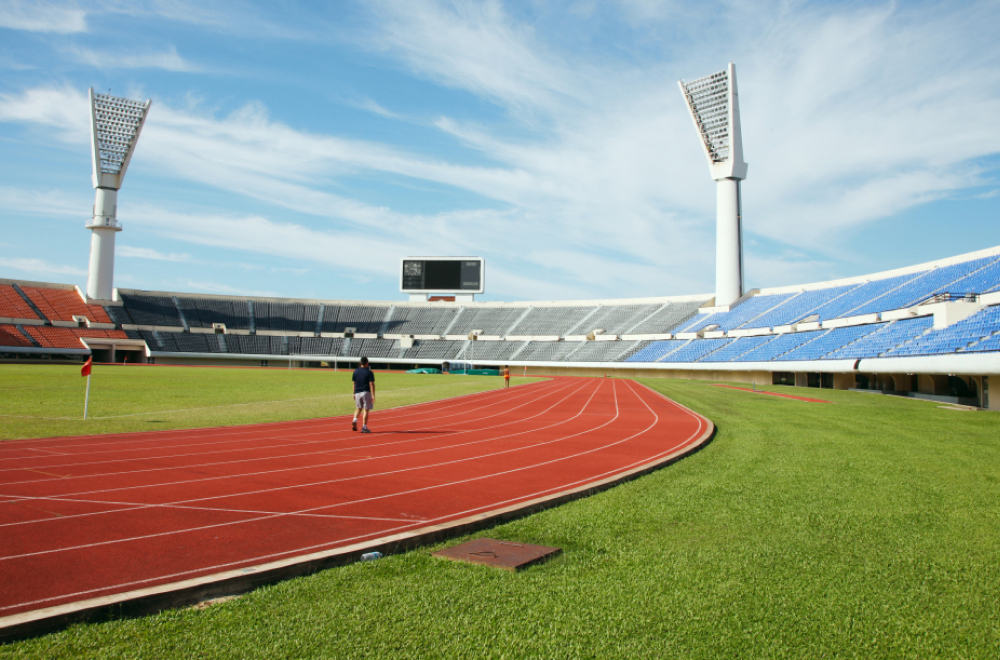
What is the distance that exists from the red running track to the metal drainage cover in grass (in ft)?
1.52

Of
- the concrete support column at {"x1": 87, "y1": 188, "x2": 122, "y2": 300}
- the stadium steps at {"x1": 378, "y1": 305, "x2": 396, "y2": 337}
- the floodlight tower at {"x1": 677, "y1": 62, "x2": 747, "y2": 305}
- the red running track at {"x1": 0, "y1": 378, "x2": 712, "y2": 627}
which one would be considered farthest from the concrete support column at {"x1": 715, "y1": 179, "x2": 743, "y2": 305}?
the concrete support column at {"x1": 87, "y1": 188, "x2": 122, "y2": 300}

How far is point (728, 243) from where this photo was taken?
5366cm

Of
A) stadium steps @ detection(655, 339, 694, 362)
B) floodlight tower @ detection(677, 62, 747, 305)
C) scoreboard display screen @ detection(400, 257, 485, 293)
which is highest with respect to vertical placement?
floodlight tower @ detection(677, 62, 747, 305)

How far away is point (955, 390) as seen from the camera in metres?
27.4

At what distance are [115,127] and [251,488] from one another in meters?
67.8

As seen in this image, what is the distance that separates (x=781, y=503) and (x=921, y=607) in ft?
8.24

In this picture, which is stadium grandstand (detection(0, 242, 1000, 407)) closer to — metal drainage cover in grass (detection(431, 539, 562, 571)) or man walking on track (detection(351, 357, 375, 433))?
man walking on track (detection(351, 357, 375, 433))

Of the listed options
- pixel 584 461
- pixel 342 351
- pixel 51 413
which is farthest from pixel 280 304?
pixel 584 461

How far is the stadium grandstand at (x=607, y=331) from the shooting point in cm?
2903

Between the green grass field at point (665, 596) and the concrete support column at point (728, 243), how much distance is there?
49.5 m

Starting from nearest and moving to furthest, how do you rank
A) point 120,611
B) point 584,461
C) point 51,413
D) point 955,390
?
1. point 120,611
2. point 584,461
3. point 51,413
4. point 955,390

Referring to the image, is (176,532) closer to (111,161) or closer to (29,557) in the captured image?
(29,557)

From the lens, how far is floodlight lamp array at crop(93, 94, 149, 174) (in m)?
59.7

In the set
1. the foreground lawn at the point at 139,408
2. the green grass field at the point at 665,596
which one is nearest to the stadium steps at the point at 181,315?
the foreground lawn at the point at 139,408
